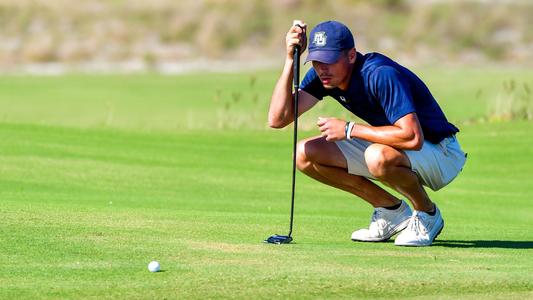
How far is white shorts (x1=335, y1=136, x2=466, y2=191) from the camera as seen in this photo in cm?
796

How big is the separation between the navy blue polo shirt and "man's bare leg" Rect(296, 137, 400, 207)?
372 millimetres

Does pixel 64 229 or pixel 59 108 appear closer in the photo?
pixel 64 229

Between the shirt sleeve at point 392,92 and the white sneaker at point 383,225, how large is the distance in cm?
98

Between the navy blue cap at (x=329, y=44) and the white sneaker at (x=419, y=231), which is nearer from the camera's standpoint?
the navy blue cap at (x=329, y=44)

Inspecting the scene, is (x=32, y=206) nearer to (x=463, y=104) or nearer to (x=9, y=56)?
(x=463, y=104)

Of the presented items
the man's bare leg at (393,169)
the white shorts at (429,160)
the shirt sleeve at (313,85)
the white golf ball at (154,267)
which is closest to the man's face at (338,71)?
the shirt sleeve at (313,85)

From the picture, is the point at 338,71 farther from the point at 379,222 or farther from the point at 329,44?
the point at 379,222

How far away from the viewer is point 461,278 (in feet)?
21.4

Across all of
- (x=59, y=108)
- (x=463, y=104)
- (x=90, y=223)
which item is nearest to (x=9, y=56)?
(x=59, y=108)

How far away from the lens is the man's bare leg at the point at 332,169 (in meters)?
8.20

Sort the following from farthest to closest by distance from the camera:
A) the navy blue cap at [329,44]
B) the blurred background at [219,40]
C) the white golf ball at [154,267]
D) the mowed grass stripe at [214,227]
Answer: the blurred background at [219,40], the navy blue cap at [329,44], the white golf ball at [154,267], the mowed grass stripe at [214,227]

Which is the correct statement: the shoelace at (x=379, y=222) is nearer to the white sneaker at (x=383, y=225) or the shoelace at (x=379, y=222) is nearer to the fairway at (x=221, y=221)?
the white sneaker at (x=383, y=225)

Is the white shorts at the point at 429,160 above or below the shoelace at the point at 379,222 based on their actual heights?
above

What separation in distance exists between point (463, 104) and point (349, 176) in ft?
60.6
